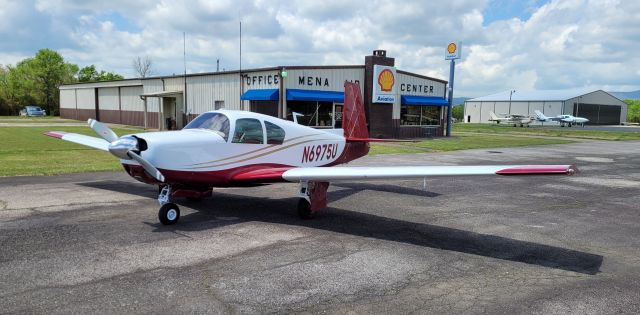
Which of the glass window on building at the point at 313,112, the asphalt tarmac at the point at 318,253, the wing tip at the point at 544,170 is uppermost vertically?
the glass window on building at the point at 313,112

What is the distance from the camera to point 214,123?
9219mm

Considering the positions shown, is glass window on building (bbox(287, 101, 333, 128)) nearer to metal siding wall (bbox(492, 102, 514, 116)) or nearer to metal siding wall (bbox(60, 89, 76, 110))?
metal siding wall (bbox(60, 89, 76, 110))

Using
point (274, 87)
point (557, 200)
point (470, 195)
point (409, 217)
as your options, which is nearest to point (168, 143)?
point (409, 217)

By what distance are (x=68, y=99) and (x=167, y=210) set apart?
6593 cm

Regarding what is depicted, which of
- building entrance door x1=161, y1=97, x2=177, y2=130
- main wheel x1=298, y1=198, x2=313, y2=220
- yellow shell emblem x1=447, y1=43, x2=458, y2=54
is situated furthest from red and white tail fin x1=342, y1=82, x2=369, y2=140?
building entrance door x1=161, y1=97, x2=177, y2=130

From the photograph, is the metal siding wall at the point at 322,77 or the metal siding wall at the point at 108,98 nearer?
the metal siding wall at the point at 322,77

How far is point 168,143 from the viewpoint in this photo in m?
8.15

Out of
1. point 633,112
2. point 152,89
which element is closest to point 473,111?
point 633,112

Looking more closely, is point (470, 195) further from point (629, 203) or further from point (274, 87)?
point (274, 87)

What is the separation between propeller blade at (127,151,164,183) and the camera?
7.62 m

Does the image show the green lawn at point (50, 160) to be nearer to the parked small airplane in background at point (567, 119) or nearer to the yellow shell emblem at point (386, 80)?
the yellow shell emblem at point (386, 80)

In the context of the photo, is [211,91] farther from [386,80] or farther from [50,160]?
[50,160]

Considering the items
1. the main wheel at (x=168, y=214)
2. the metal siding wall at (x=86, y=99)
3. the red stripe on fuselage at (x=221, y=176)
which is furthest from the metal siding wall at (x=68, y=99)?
the main wheel at (x=168, y=214)

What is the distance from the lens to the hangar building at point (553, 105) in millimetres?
87500
